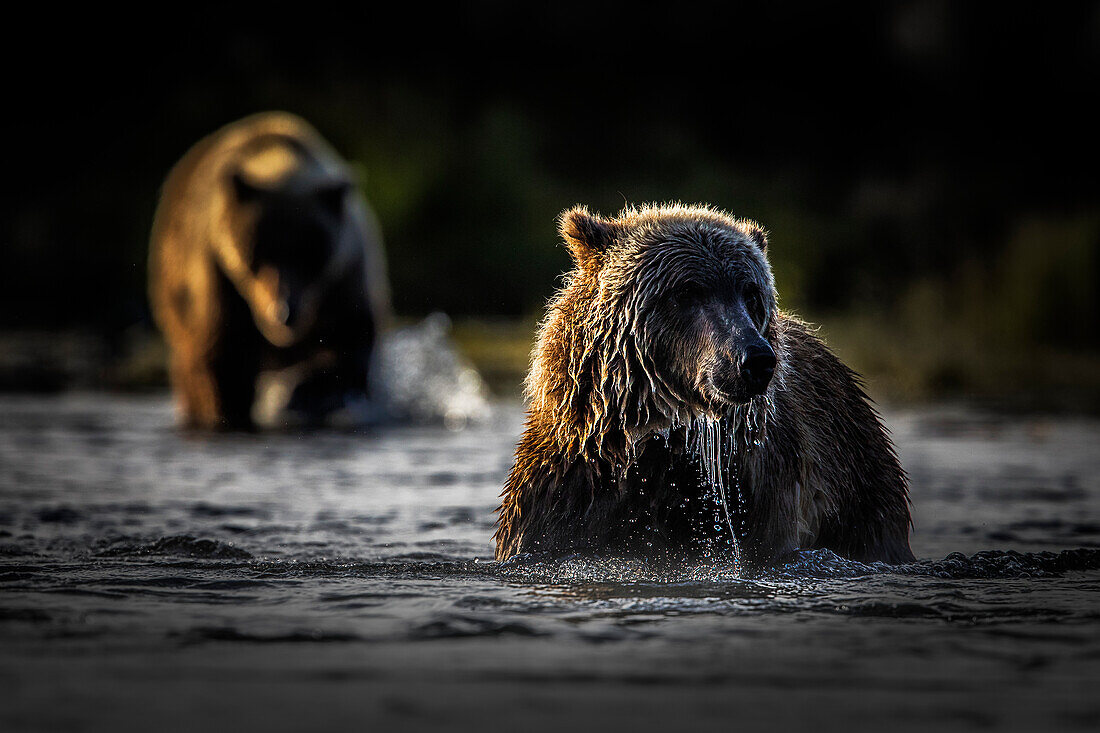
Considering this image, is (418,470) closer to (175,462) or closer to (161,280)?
(175,462)

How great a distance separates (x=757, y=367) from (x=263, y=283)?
294 inches

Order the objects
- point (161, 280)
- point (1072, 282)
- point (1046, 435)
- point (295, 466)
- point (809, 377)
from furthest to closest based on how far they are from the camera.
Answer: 1. point (1072, 282)
2. point (161, 280)
3. point (1046, 435)
4. point (295, 466)
5. point (809, 377)

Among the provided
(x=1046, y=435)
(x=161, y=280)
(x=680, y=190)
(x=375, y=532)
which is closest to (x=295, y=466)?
(x=375, y=532)

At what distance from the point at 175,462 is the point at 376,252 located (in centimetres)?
402

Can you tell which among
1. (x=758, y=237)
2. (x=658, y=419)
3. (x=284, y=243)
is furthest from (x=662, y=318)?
(x=284, y=243)

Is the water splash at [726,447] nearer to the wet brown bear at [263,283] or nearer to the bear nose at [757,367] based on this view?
the bear nose at [757,367]

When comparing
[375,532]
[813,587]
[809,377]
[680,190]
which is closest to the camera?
[813,587]

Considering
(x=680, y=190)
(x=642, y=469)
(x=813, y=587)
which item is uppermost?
(x=680, y=190)

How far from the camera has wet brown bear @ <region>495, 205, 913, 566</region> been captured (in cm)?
486

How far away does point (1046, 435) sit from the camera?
11.3 metres

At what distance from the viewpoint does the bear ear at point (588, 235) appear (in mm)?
5164

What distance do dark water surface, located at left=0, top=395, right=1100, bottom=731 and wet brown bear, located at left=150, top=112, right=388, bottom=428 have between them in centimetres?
372

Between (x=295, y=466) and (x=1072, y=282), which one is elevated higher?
(x=1072, y=282)

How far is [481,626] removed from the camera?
4109mm
